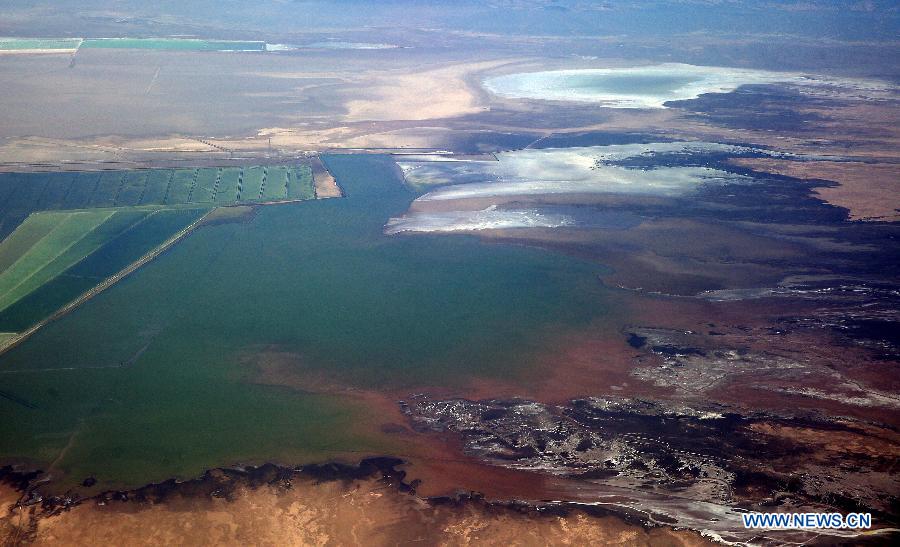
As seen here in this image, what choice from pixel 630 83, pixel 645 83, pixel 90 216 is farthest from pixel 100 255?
pixel 645 83

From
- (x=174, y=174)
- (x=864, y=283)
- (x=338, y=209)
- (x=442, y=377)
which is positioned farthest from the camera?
(x=174, y=174)

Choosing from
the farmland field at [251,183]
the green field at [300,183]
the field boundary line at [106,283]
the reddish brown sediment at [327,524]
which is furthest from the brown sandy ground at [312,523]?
the green field at [300,183]

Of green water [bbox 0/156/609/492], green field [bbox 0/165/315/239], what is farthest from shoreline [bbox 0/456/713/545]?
green field [bbox 0/165/315/239]

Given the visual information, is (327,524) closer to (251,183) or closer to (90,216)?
(90,216)

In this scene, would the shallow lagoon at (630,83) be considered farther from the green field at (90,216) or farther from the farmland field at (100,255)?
the farmland field at (100,255)

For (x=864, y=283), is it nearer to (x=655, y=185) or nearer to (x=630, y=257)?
(x=630, y=257)

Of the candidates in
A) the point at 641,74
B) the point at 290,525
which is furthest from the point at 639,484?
the point at 641,74
